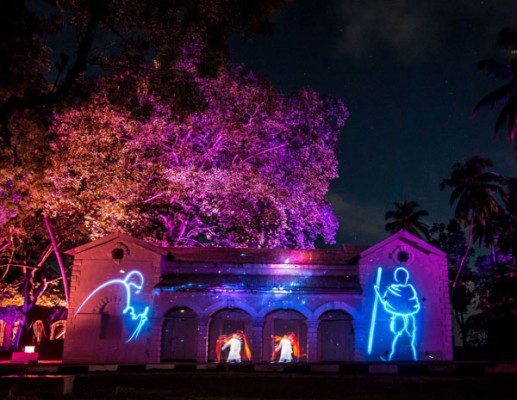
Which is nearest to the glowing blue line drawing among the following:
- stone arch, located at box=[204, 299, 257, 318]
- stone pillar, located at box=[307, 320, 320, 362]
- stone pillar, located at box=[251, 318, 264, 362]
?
stone pillar, located at box=[307, 320, 320, 362]

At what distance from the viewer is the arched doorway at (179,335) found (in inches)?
867

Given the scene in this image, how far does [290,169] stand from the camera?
91.1ft

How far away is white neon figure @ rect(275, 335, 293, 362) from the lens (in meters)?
22.0

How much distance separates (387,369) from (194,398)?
29.7 ft

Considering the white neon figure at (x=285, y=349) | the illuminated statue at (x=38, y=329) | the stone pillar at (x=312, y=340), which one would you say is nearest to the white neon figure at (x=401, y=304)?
the stone pillar at (x=312, y=340)

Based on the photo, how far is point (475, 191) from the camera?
126 feet

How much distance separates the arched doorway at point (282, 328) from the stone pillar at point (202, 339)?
8.11 feet

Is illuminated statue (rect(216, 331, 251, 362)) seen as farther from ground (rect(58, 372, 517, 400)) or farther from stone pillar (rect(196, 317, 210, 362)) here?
ground (rect(58, 372, 517, 400))

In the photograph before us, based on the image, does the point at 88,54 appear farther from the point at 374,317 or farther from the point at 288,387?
the point at 374,317

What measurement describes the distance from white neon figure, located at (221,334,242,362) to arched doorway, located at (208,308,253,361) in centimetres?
26

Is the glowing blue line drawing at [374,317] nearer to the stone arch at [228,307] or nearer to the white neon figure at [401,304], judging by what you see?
the white neon figure at [401,304]

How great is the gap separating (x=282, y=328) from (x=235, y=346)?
2177 mm

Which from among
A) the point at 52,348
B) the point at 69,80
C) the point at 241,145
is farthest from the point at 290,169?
the point at 69,80

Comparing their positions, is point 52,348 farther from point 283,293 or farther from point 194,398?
point 194,398
